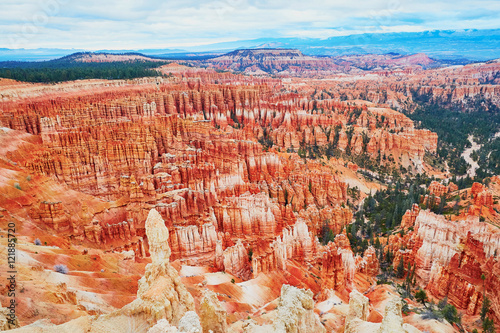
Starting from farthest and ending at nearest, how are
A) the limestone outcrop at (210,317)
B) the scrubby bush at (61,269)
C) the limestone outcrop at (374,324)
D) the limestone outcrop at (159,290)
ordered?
the scrubby bush at (61,269) → the limestone outcrop at (210,317) → the limestone outcrop at (374,324) → the limestone outcrop at (159,290)

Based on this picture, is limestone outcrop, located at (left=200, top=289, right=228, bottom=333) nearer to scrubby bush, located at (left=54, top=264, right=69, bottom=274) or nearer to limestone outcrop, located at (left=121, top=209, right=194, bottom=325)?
limestone outcrop, located at (left=121, top=209, right=194, bottom=325)

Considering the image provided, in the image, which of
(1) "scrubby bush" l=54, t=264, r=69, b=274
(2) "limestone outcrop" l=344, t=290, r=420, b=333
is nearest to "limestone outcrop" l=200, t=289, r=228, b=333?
(2) "limestone outcrop" l=344, t=290, r=420, b=333

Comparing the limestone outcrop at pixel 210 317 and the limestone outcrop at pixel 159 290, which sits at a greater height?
the limestone outcrop at pixel 159 290

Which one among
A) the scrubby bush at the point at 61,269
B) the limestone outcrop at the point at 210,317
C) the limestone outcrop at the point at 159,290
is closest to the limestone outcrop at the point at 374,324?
the limestone outcrop at the point at 210,317

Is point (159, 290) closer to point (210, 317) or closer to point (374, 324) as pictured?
point (210, 317)

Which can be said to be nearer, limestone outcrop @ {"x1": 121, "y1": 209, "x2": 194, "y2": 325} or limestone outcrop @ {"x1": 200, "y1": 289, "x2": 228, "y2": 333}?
limestone outcrop @ {"x1": 121, "y1": 209, "x2": 194, "y2": 325}

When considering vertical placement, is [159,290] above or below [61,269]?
above

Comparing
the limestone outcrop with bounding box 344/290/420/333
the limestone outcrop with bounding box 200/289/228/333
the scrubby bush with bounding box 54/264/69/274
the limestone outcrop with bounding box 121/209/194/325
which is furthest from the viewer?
the scrubby bush with bounding box 54/264/69/274

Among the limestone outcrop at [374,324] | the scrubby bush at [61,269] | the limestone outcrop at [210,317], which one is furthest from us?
the scrubby bush at [61,269]

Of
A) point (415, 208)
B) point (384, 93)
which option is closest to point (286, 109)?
point (415, 208)

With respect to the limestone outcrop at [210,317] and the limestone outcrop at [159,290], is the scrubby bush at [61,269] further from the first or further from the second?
the limestone outcrop at [210,317]

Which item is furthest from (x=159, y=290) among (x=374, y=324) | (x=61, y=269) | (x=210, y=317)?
(x=374, y=324)

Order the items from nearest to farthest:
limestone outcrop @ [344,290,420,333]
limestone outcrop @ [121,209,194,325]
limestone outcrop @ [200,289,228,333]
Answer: limestone outcrop @ [121,209,194,325] → limestone outcrop @ [344,290,420,333] → limestone outcrop @ [200,289,228,333]
